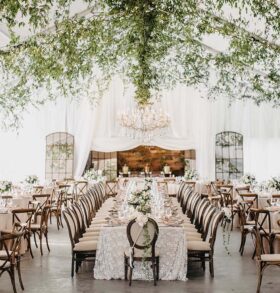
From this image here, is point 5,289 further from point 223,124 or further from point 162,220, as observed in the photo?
point 223,124

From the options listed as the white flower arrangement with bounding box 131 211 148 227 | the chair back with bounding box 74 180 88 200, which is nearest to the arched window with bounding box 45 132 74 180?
the chair back with bounding box 74 180 88 200

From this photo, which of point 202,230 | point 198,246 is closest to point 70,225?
point 198,246

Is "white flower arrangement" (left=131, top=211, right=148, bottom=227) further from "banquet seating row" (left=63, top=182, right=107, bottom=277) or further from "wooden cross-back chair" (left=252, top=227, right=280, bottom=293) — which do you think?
"wooden cross-back chair" (left=252, top=227, right=280, bottom=293)

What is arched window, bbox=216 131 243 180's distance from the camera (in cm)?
1498

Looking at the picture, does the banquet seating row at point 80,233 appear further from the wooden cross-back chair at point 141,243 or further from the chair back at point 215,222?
the chair back at point 215,222

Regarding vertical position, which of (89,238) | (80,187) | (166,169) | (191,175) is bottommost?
(89,238)

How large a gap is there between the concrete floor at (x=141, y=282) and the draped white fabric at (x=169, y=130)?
26.5 feet

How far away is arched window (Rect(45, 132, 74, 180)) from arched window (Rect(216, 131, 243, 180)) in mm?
5031

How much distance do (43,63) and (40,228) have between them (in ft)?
8.74

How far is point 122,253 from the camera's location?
546cm

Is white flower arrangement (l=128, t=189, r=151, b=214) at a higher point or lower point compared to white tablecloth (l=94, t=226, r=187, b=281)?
higher

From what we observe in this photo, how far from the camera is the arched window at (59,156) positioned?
14594 mm

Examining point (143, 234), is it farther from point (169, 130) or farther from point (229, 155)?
point (229, 155)

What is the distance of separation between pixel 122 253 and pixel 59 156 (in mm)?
9552
